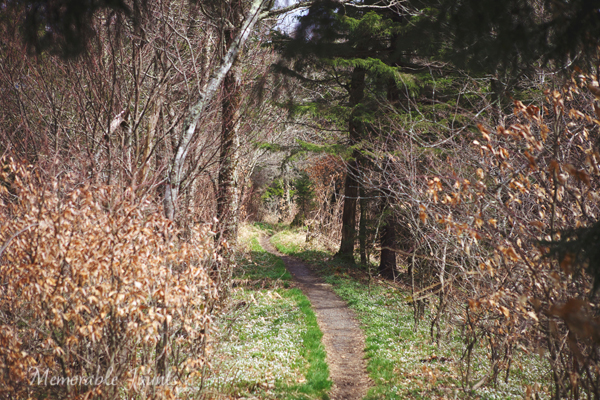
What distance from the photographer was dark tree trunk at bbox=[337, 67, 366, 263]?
44.3 feet

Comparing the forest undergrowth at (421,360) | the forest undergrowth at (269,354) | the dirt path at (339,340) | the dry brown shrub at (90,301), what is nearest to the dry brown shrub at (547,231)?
the forest undergrowth at (421,360)

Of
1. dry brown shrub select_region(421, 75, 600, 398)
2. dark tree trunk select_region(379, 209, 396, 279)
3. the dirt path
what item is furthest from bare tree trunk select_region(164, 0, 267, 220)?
dark tree trunk select_region(379, 209, 396, 279)

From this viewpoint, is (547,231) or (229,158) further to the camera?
(229,158)

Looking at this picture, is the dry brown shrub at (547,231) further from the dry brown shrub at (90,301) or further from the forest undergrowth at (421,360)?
the dry brown shrub at (90,301)

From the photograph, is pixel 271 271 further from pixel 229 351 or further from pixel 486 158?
pixel 486 158

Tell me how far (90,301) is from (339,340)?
573 centimetres

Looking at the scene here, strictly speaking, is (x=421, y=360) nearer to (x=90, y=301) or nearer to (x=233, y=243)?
(x=233, y=243)

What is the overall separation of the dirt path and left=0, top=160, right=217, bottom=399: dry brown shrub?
3.03 m

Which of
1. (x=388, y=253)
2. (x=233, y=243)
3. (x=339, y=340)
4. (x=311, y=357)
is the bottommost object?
(x=339, y=340)

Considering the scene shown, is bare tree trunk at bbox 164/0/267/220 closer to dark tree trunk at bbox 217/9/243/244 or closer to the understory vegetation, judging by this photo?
the understory vegetation

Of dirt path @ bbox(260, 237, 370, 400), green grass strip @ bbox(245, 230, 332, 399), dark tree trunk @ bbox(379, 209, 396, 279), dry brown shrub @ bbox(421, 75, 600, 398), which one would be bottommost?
dirt path @ bbox(260, 237, 370, 400)

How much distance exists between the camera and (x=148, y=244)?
13.2ft

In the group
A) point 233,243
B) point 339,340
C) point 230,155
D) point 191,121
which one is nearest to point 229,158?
point 230,155

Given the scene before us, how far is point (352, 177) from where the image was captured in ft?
47.2
